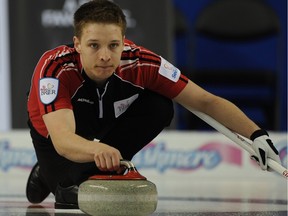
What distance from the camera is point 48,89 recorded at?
271 cm

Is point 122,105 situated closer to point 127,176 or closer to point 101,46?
point 101,46

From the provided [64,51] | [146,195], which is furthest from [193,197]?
[146,195]

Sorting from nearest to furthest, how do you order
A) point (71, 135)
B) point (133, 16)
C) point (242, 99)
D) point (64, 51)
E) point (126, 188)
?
point (126, 188), point (71, 135), point (64, 51), point (133, 16), point (242, 99)

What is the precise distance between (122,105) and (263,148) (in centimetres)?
51

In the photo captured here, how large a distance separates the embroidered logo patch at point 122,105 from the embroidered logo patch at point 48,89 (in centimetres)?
35

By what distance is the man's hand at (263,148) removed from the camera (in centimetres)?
288

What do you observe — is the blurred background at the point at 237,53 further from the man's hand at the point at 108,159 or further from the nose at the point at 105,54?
the man's hand at the point at 108,159

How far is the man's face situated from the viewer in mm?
2637

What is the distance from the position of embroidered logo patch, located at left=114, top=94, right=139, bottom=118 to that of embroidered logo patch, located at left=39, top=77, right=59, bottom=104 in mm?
349

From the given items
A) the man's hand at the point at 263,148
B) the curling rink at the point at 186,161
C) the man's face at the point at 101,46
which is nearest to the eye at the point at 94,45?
the man's face at the point at 101,46

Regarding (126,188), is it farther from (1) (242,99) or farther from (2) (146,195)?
(1) (242,99)

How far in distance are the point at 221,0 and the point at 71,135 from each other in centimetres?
391

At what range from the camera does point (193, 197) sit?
3.63 meters

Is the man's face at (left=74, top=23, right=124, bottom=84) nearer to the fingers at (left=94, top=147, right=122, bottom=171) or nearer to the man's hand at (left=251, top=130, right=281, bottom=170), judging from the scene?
the fingers at (left=94, top=147, right=122, bottom=171)
